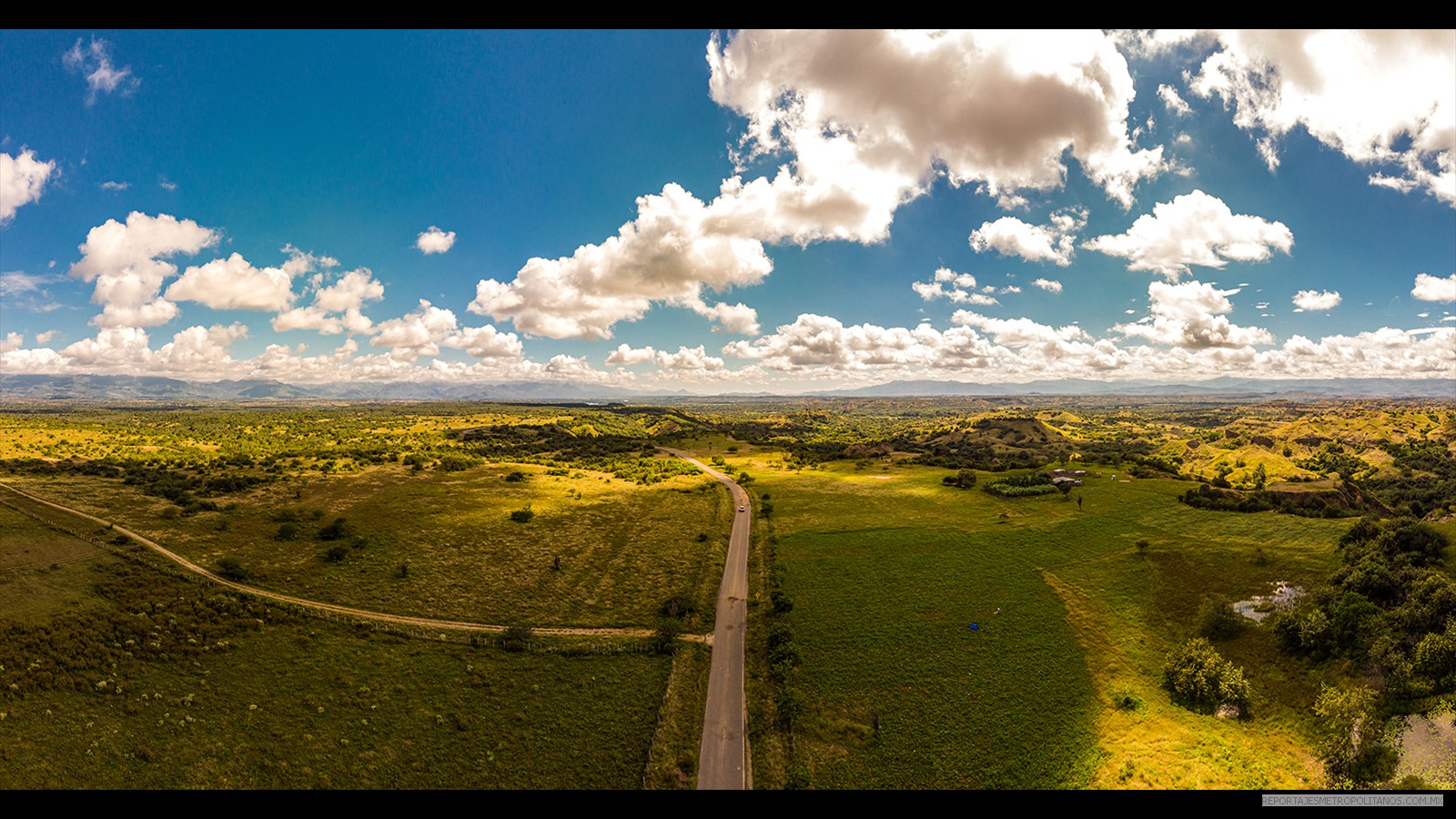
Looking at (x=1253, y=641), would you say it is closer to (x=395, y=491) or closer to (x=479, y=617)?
(x=479, y=617)

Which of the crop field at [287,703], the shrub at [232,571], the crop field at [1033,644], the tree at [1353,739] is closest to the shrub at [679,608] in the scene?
the crop field at [287,703]

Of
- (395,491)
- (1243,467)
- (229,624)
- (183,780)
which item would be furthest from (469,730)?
(1243,467)

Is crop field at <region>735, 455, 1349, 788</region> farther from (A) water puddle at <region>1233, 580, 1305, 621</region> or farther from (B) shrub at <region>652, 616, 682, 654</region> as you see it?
(B) shrub at <region>652, 616, 682, 654</region>

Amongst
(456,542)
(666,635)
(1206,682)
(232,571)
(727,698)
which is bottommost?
(727,698)

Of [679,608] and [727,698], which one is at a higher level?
[679,608]

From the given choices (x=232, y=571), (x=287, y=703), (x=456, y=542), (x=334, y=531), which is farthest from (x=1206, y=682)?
(x=334, y=531)

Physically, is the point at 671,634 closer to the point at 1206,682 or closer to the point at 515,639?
the point at 515,639

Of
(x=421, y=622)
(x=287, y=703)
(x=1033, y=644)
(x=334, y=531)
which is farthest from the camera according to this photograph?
(x=334, y=531)

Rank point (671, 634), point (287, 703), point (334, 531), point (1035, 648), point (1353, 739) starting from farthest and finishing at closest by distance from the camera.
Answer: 1. point (334, 531)
2. point (671, 634)
3. point (1035, 648)
4. point (287, 703)
5. point (1353, 739)

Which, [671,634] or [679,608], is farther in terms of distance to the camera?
[679,608]
